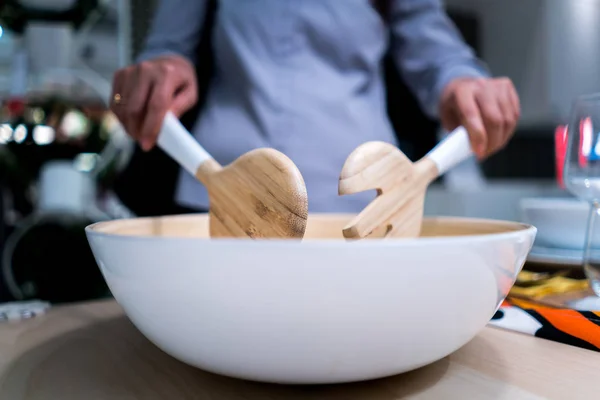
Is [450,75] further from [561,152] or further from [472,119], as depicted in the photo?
[561,152]

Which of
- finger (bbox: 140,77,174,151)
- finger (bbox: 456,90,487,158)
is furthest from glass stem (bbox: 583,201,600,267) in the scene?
finger (bbox: 140,77,174,151)

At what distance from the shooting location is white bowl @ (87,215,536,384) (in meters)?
0.21

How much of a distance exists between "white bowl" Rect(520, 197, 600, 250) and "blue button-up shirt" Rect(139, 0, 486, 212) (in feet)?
0.83

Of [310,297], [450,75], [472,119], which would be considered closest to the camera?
[310,297]

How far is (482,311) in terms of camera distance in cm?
26

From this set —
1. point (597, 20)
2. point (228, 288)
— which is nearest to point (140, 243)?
point (228, 288)

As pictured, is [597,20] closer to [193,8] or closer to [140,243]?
[193,8]

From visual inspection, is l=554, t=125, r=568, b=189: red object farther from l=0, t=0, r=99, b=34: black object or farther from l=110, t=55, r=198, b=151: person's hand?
l=0, t=0, r=99, b=34: black object

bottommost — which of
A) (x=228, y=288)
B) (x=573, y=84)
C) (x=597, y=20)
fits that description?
(x=573, y=84)

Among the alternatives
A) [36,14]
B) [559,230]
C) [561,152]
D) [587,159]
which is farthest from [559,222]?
[36,14]

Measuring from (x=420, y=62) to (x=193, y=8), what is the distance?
0.39 metres

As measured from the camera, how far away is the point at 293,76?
84 cm

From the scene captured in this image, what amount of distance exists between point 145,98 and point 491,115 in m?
0.40

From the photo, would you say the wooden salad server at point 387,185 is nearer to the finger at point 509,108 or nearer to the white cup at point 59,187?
the finger at point 509,108
